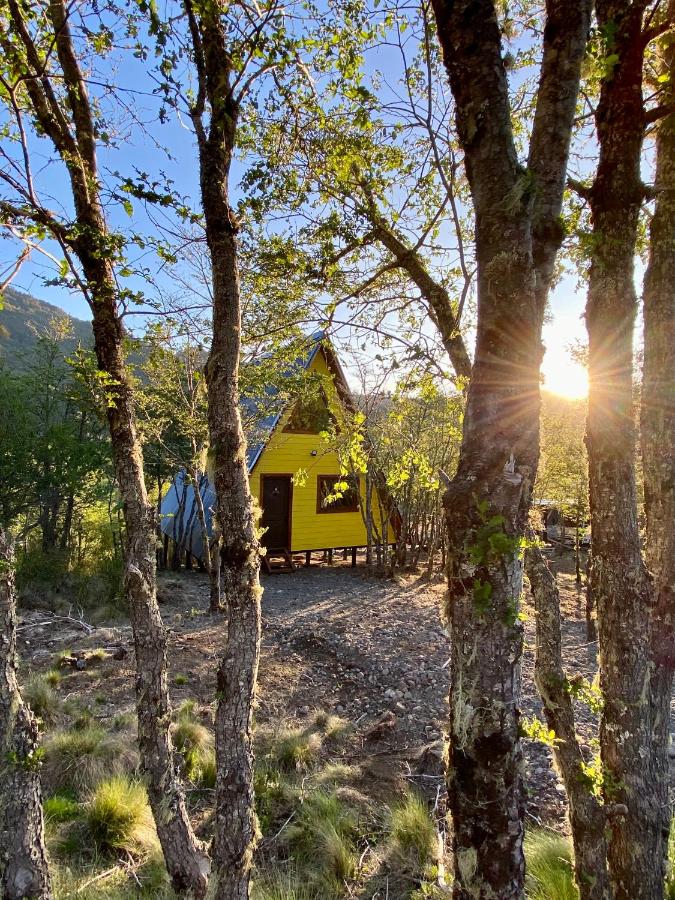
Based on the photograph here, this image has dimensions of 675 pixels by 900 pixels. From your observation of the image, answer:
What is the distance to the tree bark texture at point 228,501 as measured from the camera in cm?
235

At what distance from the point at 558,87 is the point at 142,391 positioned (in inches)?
331

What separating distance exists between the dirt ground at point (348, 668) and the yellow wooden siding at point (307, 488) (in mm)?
2571

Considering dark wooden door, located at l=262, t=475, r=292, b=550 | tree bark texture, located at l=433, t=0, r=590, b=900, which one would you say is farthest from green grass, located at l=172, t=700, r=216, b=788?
dark wooden door, located at l=262, t=475, r=292, b=550

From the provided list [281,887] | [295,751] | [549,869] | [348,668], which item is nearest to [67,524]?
[348,668]

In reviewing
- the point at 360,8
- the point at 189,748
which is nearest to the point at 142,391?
the point at 189,748

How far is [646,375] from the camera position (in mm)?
2686

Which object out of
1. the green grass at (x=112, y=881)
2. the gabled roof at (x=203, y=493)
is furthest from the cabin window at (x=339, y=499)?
the green grass at (x=112, y=881)

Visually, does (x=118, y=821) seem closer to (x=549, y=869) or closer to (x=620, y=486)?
(x=549, y=869)

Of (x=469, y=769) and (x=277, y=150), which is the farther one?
(x=277, y=150)

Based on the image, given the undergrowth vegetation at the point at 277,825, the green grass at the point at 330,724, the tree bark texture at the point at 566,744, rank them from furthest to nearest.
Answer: the green grass at the point at 330,724
the undergrowth vegetation at the point at 277,825
the tree bark texture at the point at 566,744

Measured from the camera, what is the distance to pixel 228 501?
245 centimetres

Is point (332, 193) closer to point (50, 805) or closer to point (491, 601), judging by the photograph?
point (491, 601)

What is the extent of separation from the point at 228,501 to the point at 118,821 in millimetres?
3473

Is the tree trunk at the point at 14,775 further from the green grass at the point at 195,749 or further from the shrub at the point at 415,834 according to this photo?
the shrub at the point at 415,834
